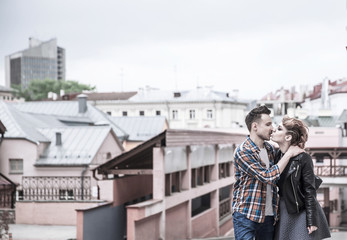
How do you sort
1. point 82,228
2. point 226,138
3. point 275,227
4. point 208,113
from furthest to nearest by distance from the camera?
point 208,113, point 226,138, point 82,228, point 275,227

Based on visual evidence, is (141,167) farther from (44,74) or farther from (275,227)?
(44,74)

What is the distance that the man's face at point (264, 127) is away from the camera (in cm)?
449

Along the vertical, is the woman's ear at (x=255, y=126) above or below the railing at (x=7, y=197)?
above

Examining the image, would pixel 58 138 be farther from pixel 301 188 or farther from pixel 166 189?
pixel 301 188

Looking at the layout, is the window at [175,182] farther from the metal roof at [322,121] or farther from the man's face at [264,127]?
the metal roof at [322,121]

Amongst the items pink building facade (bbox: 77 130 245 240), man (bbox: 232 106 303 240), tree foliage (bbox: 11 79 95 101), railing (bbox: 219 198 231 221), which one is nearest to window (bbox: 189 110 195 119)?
tree foliage (bbox: 11 79 95 101)

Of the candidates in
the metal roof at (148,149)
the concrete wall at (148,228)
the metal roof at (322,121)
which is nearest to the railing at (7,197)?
the metal roof at (148,149)

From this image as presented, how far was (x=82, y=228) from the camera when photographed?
12203mm

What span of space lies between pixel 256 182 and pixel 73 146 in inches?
820

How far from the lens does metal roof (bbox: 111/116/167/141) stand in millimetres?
43094

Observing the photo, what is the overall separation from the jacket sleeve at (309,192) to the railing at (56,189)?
1558cm

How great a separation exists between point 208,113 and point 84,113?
3461cm

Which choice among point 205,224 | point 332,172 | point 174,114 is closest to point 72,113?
point 332,172

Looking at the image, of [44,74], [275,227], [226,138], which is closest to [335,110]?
[226,138]
